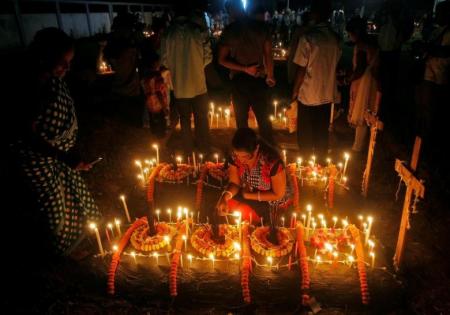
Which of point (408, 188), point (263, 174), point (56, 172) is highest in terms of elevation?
point (56, 172)

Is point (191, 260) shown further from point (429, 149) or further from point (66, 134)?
point (429, 149)

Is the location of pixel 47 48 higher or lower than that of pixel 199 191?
higher

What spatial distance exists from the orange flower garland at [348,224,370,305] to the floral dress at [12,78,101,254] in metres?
3.12

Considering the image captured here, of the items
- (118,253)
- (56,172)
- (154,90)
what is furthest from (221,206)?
(154,90)

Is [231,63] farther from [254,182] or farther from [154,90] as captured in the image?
[254,182]

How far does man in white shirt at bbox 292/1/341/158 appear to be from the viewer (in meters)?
4.92

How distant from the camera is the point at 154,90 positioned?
6.20 m

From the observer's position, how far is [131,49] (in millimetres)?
7262

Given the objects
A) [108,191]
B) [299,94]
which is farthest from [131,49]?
[299,94]

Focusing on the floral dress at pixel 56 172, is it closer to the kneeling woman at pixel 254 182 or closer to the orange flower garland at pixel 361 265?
the kneeling woman at pixel 254 182

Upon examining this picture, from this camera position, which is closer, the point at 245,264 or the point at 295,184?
the point at 245,264

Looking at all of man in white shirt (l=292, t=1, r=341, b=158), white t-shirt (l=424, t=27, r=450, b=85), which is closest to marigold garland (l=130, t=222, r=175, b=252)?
man in white shirt (l=292, t=1, r=341, b=158)

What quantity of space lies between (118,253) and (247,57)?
11.3 ft

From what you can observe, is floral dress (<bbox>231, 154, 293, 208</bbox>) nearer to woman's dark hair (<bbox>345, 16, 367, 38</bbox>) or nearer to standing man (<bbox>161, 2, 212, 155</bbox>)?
standing man (<bbox>161, 2, 212, 155</bbox>)
